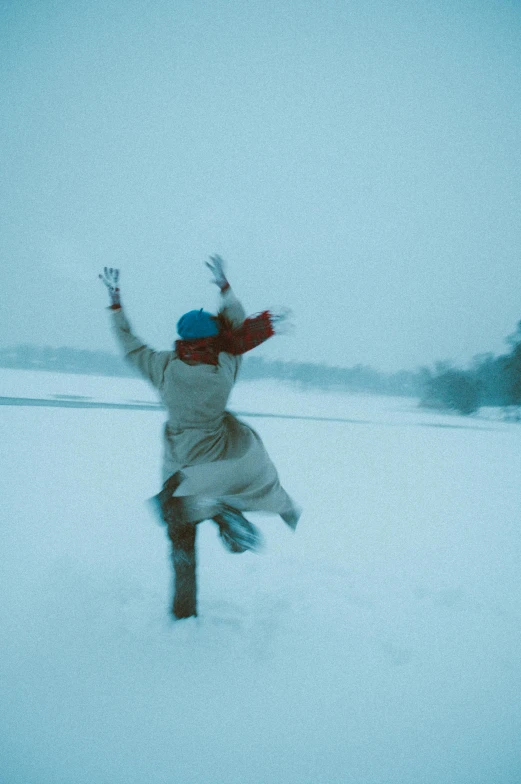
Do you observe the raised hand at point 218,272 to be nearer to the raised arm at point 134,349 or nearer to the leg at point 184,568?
the raised arm at point 134,349

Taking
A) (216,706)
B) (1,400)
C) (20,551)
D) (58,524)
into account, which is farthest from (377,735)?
(1,400)

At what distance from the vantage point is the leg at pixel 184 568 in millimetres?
2129

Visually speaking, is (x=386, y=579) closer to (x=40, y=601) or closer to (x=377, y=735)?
(x=377, y=735)

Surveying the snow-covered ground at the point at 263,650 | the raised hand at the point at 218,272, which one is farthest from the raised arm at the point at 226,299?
the snow-covered ground at the point at 263,650

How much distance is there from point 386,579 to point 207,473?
5.68ft

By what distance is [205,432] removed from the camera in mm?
2107

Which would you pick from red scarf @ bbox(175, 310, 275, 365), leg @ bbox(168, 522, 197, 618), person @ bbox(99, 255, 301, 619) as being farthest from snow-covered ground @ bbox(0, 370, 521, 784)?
red scarf @ bbox(175, 310, 275, 365)

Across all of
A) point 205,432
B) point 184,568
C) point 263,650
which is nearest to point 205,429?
point 205,432

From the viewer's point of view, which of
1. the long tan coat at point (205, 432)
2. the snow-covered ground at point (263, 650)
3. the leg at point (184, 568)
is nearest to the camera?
the snow-covered ground at point (263, 650)

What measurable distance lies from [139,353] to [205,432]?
19.7 inches

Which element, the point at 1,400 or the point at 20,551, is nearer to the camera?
the point at 20,551

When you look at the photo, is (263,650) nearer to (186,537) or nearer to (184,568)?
(184,568)

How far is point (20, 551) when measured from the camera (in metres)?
3.01

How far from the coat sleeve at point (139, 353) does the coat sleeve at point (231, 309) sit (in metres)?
0.34
